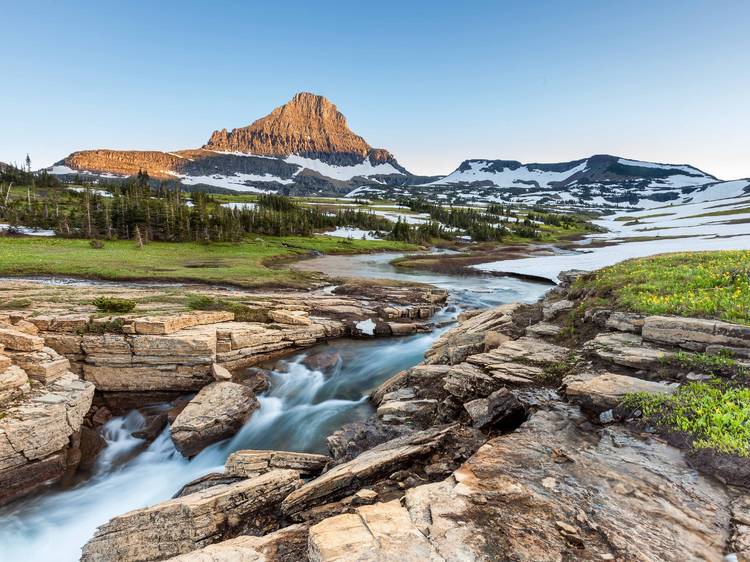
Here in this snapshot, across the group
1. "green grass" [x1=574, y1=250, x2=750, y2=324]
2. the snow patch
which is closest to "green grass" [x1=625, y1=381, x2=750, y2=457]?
"green grass" [x1=574, y1=250, x2=750, y2=324]

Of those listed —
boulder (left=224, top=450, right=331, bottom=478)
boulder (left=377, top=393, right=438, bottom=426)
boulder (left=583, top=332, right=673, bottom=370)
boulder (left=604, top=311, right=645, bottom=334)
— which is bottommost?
boulder (left=224, top=450, right=331, bottom=478)

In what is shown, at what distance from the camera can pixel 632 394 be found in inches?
350

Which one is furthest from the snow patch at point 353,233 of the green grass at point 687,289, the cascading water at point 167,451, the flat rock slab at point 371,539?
the flat rock slab at point 371,539

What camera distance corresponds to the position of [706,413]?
7652 millimetres

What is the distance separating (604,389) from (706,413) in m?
2.06

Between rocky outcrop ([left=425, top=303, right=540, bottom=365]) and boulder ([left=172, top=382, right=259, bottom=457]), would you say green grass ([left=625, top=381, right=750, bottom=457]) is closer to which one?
rocky outcrop ([left=425, top=303, right=540, bottom=365])

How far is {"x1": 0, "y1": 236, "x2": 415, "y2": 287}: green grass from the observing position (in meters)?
39.4

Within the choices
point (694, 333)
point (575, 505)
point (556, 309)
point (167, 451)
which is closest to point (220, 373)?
point (167, 451)

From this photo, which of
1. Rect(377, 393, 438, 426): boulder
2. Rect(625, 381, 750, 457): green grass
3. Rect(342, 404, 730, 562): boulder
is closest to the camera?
Rect(342, 404, 730, 562): boulder

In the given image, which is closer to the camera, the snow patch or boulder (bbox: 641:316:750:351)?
boulder (bbox: 641:316:750:351)

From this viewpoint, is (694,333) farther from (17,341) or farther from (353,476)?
(17,341)

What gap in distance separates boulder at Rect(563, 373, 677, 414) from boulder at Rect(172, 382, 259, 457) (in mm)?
12562

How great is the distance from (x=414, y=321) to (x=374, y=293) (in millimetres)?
8997

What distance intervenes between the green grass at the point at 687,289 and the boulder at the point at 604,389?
4.63m
